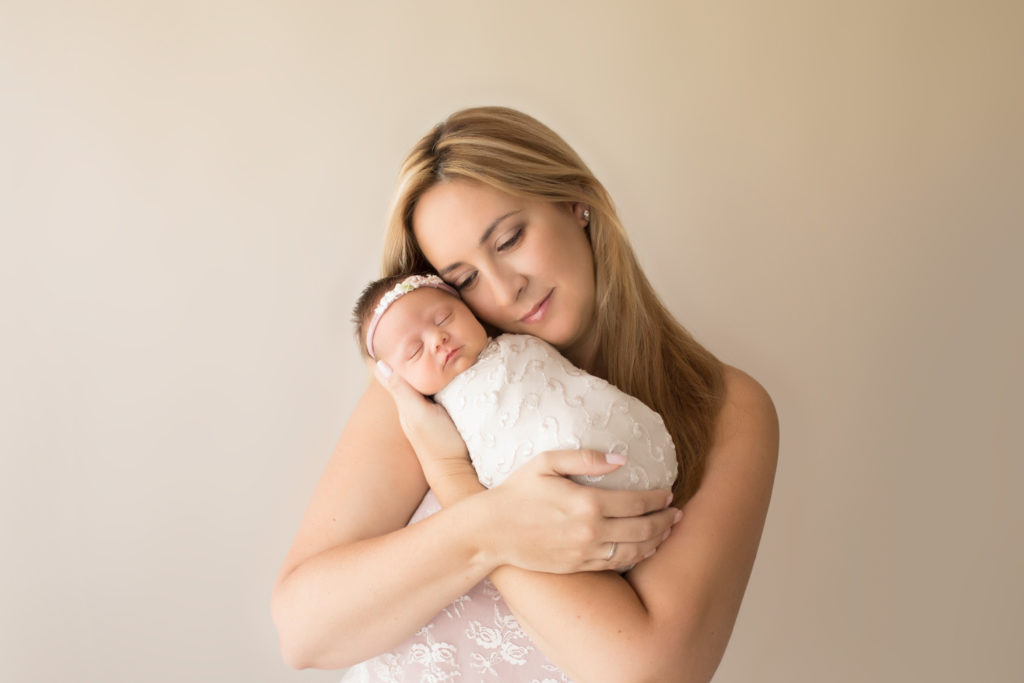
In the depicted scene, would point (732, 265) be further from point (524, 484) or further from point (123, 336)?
point (123, 336)

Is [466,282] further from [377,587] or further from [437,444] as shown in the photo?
[377,587]

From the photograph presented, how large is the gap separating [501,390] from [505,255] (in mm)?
379

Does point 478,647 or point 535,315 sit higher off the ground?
point 535,315

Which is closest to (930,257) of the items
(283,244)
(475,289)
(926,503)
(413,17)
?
(926,503)

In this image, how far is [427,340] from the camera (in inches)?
72.4

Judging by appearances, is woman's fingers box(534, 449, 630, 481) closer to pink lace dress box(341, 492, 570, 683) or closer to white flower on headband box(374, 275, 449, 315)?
pink lace dress box(341, 492, 570, 683)

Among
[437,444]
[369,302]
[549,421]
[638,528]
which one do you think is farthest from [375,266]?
[638,528]

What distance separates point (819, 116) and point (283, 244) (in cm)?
166

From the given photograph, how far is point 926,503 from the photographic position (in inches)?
109

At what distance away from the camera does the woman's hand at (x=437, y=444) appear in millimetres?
1764

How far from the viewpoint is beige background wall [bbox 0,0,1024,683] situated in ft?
8.16

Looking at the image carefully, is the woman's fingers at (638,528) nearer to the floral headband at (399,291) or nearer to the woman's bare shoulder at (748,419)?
the woman's bare shoulder at (748,419)

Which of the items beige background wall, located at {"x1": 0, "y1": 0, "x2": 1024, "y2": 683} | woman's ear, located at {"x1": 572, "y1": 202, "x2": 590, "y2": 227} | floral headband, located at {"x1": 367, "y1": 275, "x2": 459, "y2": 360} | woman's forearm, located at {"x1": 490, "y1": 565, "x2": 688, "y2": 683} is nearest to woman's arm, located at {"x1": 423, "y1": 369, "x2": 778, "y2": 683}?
woman's forearm, located at {"x1": 490, "y1": 565, "x2": 688, "y2": 683}

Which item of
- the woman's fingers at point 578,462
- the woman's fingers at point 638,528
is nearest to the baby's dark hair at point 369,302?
the woman's fingers at point 578,462
